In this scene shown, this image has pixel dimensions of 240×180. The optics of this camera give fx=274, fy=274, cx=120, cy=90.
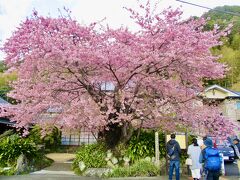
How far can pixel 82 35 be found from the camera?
895 cm

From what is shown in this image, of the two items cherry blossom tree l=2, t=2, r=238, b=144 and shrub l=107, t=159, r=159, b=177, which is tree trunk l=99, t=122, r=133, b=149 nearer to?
cherry blossom tree l=2, t=2, r=238, b=144

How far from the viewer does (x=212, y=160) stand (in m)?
7.06

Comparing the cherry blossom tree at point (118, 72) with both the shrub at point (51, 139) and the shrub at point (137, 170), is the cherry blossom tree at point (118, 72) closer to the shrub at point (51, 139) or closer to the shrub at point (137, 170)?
the shrub at point (137, 170)

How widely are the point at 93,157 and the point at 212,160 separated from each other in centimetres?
486

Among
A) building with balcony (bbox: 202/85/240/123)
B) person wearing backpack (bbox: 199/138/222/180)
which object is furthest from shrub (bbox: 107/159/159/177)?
building with balcony (bbox: 202/85/240/123)

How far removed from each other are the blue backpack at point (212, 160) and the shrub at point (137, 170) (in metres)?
2.93

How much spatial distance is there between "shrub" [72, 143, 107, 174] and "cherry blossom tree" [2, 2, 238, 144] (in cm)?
111

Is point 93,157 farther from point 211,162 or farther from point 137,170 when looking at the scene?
point 211,162

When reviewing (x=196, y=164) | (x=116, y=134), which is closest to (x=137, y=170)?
(x=116, y=134)

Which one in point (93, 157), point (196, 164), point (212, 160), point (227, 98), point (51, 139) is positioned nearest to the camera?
point (212, 160)

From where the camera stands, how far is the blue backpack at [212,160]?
7.05m

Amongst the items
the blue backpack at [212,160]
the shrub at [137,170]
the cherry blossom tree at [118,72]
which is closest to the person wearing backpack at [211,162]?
the blue backpack at [212,160]

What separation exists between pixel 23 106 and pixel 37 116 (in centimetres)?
66

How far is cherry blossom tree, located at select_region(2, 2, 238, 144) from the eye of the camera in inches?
330
